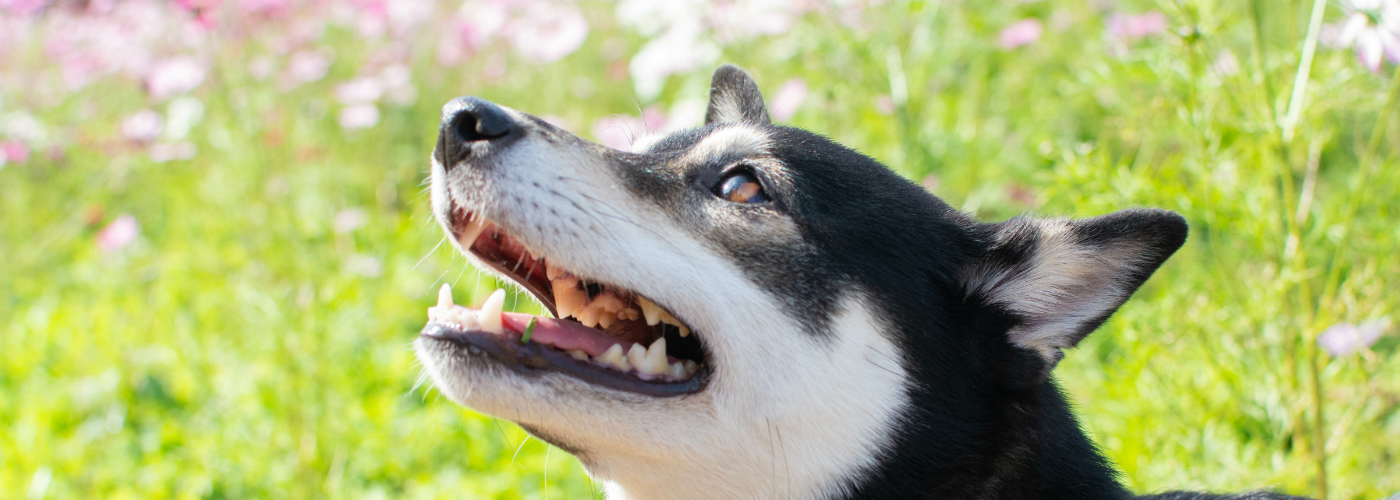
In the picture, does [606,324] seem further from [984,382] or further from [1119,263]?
[1119,263]

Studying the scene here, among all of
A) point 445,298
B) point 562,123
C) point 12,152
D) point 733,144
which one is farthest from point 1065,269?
point 12,152

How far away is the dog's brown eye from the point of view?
7.06ft

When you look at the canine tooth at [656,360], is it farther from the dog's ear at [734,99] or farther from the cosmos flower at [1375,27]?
the cosmos flower at [1375,27]

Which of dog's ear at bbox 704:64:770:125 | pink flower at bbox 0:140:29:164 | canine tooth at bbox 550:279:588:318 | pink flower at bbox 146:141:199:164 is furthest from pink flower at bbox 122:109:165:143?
canine tooth at bbox 550:279:588:318

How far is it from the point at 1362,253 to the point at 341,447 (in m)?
3.75

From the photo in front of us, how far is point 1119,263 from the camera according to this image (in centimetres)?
194

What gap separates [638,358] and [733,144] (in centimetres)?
59

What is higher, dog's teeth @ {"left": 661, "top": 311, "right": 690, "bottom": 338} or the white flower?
dog's teeth @ {"left": 661, "top": 311, "right": 690, "bottom": 338}

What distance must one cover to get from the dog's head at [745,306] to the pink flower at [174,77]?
9.66 ft

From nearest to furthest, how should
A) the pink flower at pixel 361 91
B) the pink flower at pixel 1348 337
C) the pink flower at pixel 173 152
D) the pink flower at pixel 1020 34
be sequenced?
1. the pink flower at pixel 1348 337
2. the pink flower at pixel 173 152
3. the pink flower at pixel 1020 34
4. the pink flower at pixel 361 91

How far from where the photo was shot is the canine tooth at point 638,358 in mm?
1982

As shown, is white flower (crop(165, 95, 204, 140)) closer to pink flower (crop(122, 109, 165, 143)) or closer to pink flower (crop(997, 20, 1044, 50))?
pink flower (crop(122, 109, 165, 143))

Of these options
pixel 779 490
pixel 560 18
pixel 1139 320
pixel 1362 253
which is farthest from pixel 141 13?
pixel 1362 253

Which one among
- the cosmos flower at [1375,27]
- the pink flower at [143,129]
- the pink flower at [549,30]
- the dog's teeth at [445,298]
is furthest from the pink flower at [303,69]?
the cosmos flower at [1375,27]
